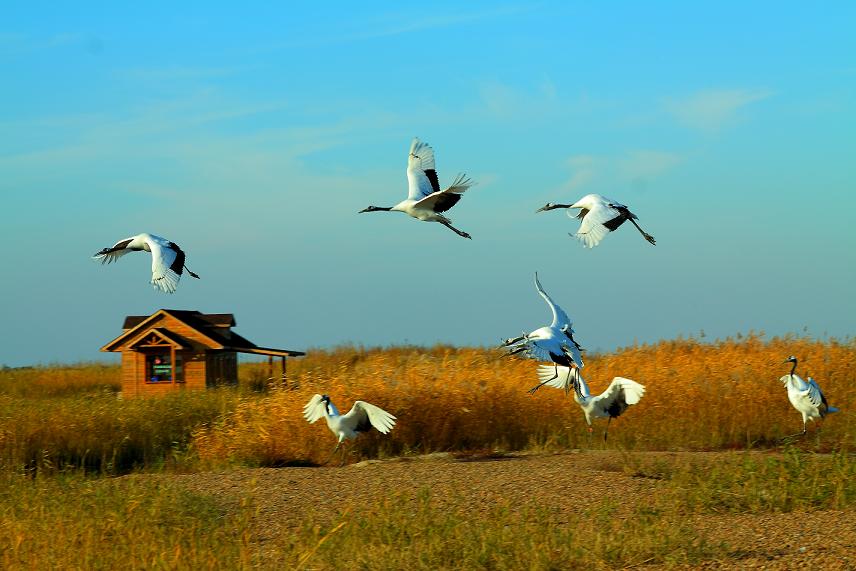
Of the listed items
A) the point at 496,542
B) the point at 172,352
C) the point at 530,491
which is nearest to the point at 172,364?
the point at 172,352

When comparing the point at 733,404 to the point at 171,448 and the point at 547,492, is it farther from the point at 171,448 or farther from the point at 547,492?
the point at 171,448

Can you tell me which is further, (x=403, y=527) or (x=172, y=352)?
(x=172, y=352)

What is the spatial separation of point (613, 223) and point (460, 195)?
1.49m

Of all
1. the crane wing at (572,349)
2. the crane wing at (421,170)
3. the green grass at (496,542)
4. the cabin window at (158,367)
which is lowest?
the green grass at (496,542)

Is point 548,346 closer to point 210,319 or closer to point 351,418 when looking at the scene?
point 351,418

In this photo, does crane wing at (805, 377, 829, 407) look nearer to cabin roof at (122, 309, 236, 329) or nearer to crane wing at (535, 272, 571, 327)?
crane wing at (535, 272, 571, 327)

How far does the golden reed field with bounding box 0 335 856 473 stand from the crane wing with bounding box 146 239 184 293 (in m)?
2.43

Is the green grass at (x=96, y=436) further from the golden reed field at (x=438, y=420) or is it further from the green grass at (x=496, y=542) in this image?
the green grass at (x=496, y=542)

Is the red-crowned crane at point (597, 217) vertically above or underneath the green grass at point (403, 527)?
above

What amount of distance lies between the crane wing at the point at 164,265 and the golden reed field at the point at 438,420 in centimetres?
243

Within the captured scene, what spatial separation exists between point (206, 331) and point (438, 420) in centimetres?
1429

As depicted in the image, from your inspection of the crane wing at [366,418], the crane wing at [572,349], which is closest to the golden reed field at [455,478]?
the crane wing at [366,418]

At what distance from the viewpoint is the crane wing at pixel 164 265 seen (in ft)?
29.3

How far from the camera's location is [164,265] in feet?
29.9
